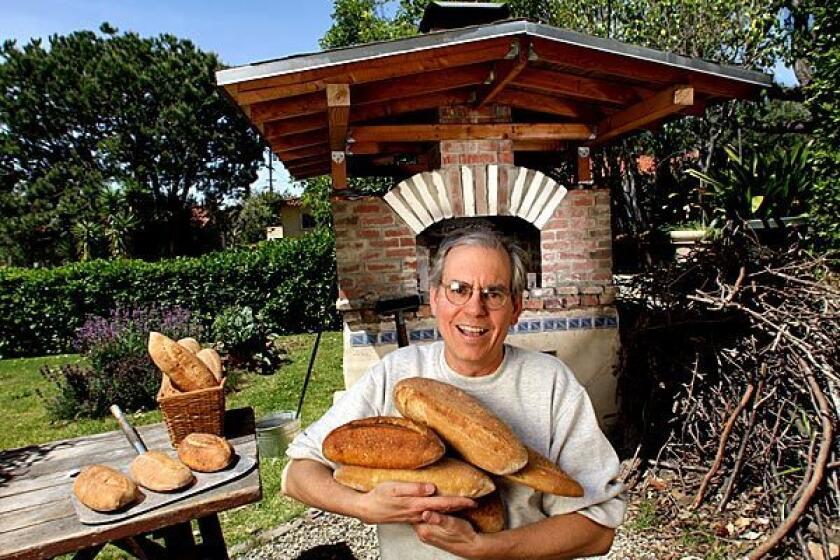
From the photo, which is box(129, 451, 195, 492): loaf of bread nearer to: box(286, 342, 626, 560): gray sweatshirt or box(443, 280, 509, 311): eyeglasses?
box(286, 342, 626, 560): gray sweatshirt

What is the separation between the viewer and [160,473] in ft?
7.45

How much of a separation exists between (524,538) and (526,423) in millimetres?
289

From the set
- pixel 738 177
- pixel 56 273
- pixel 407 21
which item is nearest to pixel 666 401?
pixel 738 177

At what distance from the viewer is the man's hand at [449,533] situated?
4.00 feet

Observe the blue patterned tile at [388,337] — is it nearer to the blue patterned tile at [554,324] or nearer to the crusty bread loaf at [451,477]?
the blue patterned tile at [554,324]

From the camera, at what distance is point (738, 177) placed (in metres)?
8.55

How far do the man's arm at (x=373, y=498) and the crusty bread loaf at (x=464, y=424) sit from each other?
106 mm

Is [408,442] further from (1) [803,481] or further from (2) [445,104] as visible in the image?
(2) [445,104]

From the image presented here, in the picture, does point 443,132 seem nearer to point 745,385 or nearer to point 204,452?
point 745,385

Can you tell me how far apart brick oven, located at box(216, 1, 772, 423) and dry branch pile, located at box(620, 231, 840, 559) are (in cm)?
51

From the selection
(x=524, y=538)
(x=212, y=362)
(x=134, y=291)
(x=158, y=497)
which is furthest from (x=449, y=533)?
(x=134, y=291)

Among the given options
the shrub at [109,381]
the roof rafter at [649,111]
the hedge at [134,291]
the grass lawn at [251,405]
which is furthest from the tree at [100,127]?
the roof rafter at [649,111]

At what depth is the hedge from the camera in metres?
11.4

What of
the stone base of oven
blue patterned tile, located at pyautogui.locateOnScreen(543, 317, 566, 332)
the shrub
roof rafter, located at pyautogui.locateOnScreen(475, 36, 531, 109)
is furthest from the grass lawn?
roof rafter, located at pyautogui.locateOnScreen(475, 36, 531, 109)
